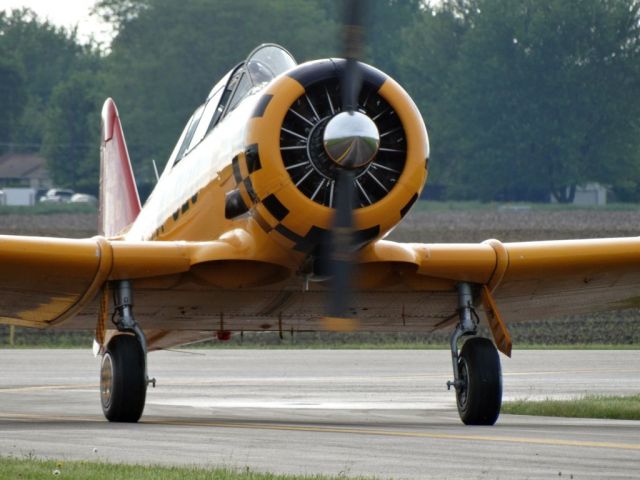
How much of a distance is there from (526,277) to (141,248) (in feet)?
11.6

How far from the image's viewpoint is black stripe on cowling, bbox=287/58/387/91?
1212 centimetres

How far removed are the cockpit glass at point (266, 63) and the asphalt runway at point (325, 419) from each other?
2982 millimetres

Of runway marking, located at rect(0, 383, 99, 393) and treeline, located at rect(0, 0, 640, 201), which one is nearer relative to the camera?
runway marking, located at rect(0, 383, 99, 393)

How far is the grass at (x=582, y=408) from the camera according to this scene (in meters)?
14.5

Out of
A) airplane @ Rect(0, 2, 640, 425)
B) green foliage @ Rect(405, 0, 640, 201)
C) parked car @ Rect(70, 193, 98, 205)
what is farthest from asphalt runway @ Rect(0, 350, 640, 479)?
parked car @ Rect(70, 193, 98, 205)

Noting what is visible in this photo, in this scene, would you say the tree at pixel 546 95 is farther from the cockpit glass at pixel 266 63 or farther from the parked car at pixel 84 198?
the cockpit glass at pixel 266 63

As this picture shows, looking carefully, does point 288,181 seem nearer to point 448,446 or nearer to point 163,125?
point 448,446

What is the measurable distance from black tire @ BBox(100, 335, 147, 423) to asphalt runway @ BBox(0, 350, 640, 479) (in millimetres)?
146

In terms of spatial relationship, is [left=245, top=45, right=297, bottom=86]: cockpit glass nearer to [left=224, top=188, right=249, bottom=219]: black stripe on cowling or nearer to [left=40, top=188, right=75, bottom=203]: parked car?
[left=224, top=188, right=249, bottom=219]: black stripe on cowling

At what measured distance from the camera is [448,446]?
396 inches

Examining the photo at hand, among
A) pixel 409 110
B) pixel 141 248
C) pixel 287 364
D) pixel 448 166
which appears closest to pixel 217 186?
pixel 141 248

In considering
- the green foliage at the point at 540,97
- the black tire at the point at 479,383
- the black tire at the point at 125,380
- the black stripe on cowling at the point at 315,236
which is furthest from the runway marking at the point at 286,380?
the green foliage at the point at 540,97

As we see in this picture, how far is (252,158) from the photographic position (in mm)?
12359

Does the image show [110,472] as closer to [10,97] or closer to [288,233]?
[288,233]
